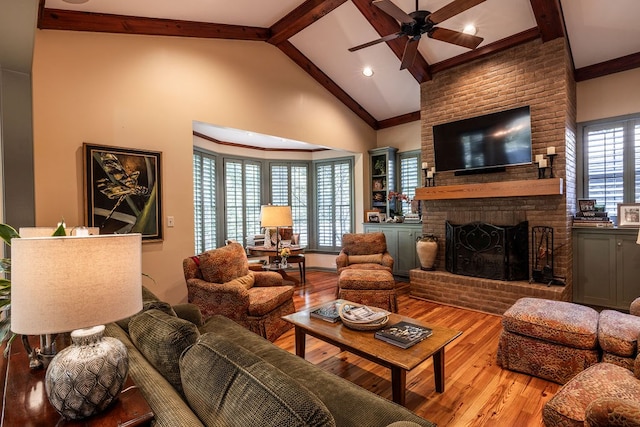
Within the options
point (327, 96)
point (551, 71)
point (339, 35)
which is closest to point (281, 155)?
point (327, 96)

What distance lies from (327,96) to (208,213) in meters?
2.98

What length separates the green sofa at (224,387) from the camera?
0.79 m

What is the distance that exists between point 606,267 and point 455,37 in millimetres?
3252

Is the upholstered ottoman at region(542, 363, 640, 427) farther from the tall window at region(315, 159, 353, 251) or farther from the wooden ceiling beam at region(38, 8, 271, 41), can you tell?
the tall window at region(315, 159, 353, 251)

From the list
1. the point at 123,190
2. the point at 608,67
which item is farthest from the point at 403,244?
the point at 123,190

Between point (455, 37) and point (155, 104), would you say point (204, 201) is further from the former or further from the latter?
point (455, 37)

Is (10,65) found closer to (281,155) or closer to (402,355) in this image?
(402,355)

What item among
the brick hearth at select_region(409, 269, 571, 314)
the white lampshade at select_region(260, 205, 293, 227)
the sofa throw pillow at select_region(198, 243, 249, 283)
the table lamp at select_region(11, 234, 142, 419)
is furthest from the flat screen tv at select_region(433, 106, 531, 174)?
the table lamp at select_region(11, 234, 142, 419)

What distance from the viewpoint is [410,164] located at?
19.2ft

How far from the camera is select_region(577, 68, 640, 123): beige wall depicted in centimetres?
381

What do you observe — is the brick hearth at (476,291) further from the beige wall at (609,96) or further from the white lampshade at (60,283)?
the white lampshade at (60,283)

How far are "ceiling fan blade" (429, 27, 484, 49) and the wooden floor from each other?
299 centimetres

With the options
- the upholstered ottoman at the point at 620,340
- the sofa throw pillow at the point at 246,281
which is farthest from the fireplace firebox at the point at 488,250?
the sofa throw pillow at the point at 246,281

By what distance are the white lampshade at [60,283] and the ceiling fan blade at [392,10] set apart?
2.72m
